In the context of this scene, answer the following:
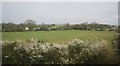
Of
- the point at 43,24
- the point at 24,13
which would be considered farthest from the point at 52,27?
the point at 24,13

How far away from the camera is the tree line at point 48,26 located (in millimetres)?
5977

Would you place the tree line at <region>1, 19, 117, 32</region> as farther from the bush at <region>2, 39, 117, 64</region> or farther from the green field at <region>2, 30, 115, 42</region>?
the bush at <region>2, 39, 117, 64</region>

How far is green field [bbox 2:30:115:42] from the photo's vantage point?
19.5 feet

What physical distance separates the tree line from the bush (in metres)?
0.26

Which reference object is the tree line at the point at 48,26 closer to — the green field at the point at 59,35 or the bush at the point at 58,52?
the green field at the point at 59,35

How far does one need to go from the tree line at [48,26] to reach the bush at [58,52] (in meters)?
0.26

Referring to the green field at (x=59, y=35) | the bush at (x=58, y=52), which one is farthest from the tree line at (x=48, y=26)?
the bush at (x=58, y=52)

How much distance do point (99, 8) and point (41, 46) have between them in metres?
1.35

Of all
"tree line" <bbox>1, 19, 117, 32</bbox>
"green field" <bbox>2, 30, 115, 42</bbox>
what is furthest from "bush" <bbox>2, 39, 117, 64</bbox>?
"tree line" <bbox>1, 19, 117, 32</bbox>

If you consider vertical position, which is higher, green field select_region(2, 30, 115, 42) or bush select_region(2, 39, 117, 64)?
green field select_region(2, 30, 115, 42)

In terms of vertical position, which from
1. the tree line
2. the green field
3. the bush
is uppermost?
the tree line

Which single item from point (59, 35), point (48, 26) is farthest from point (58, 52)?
point (48, 26)

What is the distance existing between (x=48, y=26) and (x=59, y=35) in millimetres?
293

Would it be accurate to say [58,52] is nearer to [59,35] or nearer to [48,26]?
[59,35]
